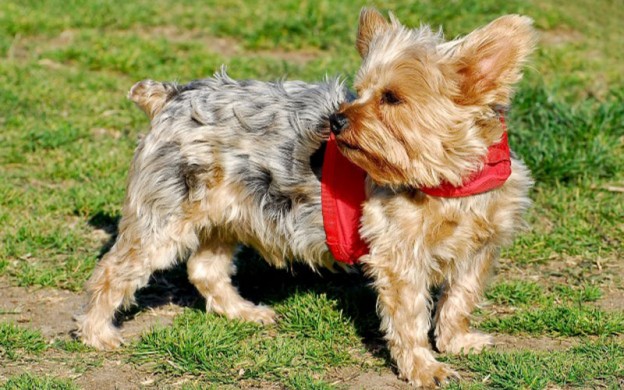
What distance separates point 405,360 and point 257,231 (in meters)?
1.21

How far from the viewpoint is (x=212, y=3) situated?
40.0 ft

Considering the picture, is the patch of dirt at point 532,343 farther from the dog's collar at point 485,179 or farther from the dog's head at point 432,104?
the dog's head at point 432,104

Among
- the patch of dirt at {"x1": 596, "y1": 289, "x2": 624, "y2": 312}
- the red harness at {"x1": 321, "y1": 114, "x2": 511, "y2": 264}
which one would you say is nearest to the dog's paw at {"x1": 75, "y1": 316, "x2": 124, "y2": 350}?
the red harness at {"x1": 321, "y1": 114, "x2": 511, "y2": 264}

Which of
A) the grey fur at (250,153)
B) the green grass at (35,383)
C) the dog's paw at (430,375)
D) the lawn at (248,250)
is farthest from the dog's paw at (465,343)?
the green grass at (35,383)

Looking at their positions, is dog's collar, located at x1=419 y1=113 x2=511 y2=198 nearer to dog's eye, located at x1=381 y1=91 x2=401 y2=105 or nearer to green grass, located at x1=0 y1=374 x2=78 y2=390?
dog's eye, located at x1=381 y1=91 x2=401 y2=105

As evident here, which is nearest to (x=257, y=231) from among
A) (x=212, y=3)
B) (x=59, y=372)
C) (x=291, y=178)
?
(x=291, y=178)

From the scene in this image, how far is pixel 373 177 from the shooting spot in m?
5.10

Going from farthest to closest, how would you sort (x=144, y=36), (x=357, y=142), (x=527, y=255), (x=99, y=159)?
(x=144, y=36) → (x=99, y=159) → (x=527, y=255) → (x=357, y=142)

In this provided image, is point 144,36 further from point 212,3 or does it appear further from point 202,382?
point 202,382

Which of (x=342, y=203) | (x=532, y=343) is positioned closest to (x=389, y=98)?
(x=342, y=203)

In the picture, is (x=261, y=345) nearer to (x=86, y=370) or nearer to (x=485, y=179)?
(x=86, y=370)

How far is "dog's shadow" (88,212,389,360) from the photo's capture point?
252 inches

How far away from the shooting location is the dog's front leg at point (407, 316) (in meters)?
5.31

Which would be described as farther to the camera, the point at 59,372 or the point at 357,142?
the point at 59,372
